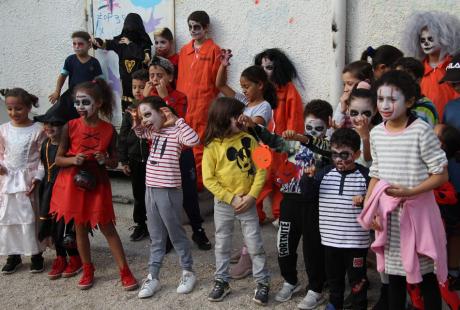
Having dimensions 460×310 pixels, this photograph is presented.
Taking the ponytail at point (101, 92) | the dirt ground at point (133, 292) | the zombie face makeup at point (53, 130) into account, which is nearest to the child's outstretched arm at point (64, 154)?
the zombie face makeup at point (53, 130)

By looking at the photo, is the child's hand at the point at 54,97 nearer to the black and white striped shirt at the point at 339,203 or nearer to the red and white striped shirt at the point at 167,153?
the red and white striped shirt at the point at 167,153

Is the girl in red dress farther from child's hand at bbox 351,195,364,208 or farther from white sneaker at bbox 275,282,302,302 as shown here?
child's hand at bbox 351,195,364,208

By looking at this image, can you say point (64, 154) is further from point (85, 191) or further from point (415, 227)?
point (415, 227)

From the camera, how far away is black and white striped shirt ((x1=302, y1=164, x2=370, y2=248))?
11.1 ft

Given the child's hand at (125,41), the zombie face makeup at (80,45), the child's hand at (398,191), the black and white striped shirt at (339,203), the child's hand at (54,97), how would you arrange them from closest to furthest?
1. the child's hand at (398,191)
2. the black and white striped shirt at (339,203)
3. the child's hand at (125,41)
4. the zombie face makeup at (80,45)
5. the child's hand at (54,97)

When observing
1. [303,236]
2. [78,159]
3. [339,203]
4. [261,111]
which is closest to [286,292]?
[303,236]

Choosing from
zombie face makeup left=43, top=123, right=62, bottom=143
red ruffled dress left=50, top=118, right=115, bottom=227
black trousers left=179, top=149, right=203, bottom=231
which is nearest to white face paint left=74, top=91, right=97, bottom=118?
red ruffled dress left=50, top=118, right=115, bottom=227

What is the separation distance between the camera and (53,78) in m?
6.98

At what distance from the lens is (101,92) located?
4262 millimetres

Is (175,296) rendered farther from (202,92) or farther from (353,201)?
(202,92)

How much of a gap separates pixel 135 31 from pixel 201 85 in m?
1.01

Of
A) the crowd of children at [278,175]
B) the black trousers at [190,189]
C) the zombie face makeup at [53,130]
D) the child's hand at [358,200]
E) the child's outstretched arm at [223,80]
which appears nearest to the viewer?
the crowd of children at [278,175]

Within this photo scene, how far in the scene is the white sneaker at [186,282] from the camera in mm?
3977

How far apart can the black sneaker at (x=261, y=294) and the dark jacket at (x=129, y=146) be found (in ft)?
4.92
